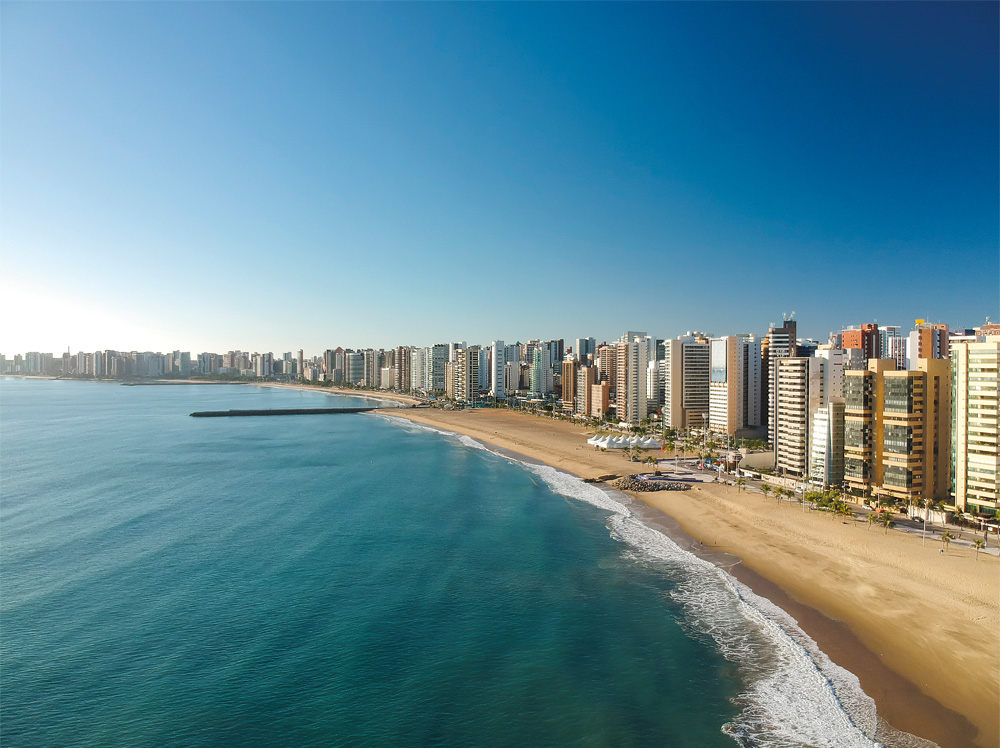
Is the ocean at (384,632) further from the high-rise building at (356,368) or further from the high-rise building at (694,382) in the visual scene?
the high-rise building at (356,368)

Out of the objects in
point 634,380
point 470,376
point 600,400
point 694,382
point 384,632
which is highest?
point 470,376

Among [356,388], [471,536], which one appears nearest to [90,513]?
[471,536]

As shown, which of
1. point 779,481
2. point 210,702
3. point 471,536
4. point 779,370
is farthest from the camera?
point 779,370

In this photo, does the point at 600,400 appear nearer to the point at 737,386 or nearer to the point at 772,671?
the point at 737,386

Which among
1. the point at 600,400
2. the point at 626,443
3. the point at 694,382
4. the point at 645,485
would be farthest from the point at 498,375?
the point at 645,485

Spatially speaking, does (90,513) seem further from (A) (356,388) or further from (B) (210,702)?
(A) (356,388)

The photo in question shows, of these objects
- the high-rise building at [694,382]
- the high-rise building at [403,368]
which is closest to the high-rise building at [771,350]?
the high-rise building at [694,382]

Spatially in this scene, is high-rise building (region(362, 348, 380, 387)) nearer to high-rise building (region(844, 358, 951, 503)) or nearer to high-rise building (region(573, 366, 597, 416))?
high-rise building (region(573, 366, 597, 416))
